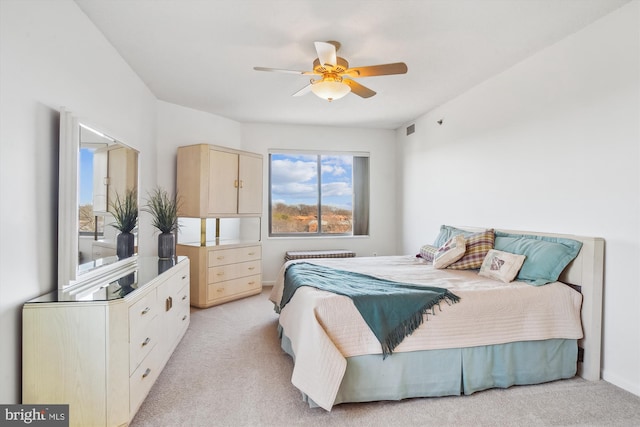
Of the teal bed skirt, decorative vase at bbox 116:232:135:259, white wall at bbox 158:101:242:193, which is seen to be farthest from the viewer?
white wall at bbox 158:101:242:193

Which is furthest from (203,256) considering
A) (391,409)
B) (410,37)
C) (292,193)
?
(410,37)

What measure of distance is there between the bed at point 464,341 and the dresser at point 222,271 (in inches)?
71.7

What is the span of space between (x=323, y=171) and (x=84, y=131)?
390 cm

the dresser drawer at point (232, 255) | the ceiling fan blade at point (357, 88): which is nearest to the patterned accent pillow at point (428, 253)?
the ceiling fan blade at point (357, 88)

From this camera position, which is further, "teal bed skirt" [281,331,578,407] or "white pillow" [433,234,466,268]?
"white pillow" [433,234,466,268]

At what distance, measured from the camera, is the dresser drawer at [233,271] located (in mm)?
4047

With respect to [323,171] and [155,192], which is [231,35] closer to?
[155,192]

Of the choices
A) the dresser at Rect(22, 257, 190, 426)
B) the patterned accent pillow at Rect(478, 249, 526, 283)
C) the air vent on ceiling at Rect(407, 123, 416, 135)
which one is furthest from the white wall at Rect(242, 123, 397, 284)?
the dresser at Rect(22, 257, 190, 426)

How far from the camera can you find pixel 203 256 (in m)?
3.98

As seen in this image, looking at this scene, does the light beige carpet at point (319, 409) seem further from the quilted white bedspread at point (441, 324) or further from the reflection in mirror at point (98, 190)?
the reflection in mirror at point (98, 190)

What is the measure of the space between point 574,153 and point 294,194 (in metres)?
3.82

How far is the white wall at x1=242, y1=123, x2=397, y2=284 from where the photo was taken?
17.2 ft

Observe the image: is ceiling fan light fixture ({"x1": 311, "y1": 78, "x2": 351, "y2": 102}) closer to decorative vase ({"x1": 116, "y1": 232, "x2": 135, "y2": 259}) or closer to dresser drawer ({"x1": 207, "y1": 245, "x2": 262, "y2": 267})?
decorative vase ({"x1": 116, "y1": 232, "x2": 135, "y2": 259})

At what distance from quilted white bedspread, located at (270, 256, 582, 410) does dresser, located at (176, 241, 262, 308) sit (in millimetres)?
1805
